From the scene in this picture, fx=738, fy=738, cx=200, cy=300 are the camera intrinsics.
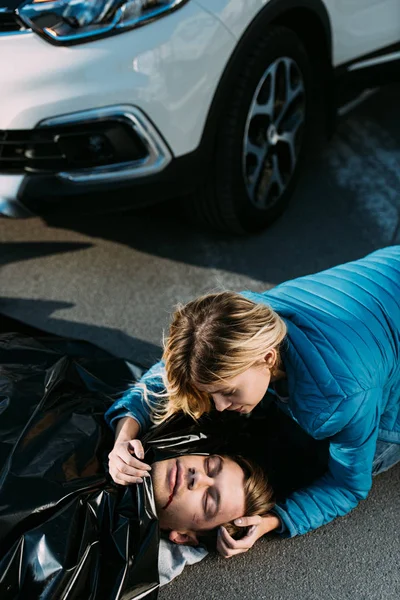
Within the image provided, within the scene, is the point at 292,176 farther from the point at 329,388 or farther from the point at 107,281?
the point at 329,388

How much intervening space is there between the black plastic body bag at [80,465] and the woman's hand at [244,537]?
0.68 ft

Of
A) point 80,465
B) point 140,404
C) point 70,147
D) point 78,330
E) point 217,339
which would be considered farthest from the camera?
point 78,330

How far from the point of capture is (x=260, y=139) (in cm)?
331

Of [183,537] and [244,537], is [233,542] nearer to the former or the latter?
[244,537]

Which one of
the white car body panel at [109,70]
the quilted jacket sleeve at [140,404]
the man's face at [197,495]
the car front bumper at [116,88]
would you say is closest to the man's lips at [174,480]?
the man's face at [197,495]

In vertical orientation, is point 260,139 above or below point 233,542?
above

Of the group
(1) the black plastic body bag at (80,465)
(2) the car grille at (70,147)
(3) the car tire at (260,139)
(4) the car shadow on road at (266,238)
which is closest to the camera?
(1) the black plastic body bag at (80,465)

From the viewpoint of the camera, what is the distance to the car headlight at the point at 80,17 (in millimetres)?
2648

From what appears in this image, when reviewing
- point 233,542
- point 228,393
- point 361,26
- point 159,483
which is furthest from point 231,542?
point 361,26

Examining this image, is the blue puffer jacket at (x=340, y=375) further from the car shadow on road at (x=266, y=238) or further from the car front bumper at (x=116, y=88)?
the car shadow on road at (x=266, y=238)

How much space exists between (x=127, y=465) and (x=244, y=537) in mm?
408

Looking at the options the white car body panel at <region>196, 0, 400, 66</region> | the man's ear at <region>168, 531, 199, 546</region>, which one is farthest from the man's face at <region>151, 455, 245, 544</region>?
the white car body panel at <region>196, 0, 400, 66</region>

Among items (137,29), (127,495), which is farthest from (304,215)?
(127,495)

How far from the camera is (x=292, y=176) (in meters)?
3.58
